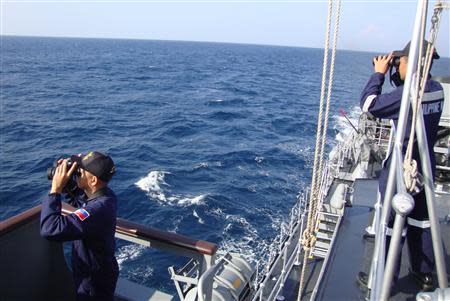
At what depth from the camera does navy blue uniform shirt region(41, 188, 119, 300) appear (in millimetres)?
2469

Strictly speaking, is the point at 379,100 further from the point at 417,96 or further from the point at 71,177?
the point at 71,177

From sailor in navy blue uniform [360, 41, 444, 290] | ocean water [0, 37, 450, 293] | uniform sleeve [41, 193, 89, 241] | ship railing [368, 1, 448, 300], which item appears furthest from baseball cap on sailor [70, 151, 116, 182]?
ocean water [0, 37, 450, 293]

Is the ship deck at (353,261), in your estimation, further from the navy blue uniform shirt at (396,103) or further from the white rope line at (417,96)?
the white rope line at (417,96)

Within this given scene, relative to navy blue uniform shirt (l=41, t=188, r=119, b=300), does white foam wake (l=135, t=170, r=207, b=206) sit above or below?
below

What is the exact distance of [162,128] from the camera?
26.5 m

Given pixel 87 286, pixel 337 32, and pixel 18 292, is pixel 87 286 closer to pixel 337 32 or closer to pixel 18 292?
pixel 18 292

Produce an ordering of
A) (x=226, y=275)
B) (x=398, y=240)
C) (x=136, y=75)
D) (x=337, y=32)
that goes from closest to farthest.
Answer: (x=398, y=240) → (x=337, y=32) → (x=226, y=275) → (x=136, y=75)

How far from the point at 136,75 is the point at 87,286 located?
55.3 meters

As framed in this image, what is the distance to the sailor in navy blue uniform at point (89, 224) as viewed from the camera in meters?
2.49

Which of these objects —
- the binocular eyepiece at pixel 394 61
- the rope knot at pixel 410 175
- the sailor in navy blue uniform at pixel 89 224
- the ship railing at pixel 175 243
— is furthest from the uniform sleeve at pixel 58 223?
the binocular eyepiece at pixel 394 61

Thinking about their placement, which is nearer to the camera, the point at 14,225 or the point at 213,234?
the point at 14,225

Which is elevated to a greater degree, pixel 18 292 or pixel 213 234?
pixel 18 292

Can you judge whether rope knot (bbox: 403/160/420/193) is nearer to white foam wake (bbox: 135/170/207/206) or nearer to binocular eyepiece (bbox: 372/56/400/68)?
binocular eyepiece (bbox: 372/56/400/68)

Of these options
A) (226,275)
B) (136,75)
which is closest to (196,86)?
(136,75)
